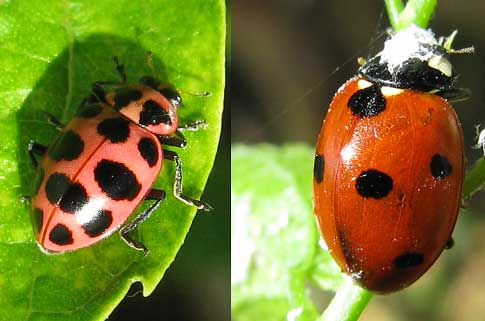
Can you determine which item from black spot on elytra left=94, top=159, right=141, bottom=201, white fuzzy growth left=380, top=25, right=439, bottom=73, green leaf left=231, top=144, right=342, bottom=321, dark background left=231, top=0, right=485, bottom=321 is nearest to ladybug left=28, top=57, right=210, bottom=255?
black spot on elytra left=94, top=159, right=141, bottom=201

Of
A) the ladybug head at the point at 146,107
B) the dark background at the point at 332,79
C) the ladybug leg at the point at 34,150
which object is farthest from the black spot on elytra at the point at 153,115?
the dark background at the point at 332,79

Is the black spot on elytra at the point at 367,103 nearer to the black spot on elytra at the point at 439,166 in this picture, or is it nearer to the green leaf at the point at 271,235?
the black spot on elytra at the point at 439,166

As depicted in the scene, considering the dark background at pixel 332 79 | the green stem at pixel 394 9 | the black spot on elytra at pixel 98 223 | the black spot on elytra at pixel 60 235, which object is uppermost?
the green stem at pixel 394 9

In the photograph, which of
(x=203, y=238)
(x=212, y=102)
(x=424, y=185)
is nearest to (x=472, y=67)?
(x=203, y=238)

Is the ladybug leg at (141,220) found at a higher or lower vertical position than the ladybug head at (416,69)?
lower

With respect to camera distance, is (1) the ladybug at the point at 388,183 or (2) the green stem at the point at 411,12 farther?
(1) the ladybug at the point at 388,183

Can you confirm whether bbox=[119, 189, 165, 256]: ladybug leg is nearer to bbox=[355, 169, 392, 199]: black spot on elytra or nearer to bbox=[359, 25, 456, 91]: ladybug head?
bbox=[355, 169, 392, 199]: black spot on elytra
